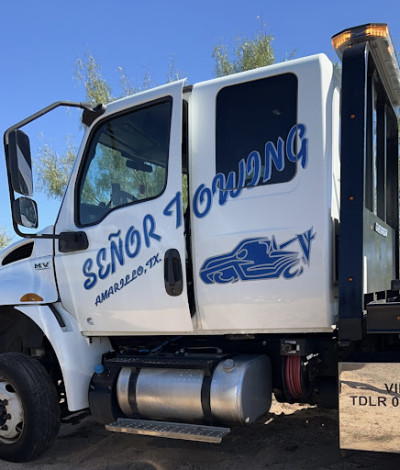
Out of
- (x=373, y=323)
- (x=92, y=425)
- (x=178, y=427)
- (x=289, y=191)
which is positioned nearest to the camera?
(x=373, y=323)

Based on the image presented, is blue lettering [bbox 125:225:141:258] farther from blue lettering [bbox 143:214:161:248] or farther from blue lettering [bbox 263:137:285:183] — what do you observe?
blue lettering [bbox 263:137:285:183]

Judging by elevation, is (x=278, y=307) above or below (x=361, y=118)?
below

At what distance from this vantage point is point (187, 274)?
3311 millimetres

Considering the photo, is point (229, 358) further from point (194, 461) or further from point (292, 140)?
point (292, 140)

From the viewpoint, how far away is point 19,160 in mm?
3295

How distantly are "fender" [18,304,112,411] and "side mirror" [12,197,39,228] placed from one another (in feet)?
2.30

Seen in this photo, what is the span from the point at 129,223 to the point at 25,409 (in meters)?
1.58

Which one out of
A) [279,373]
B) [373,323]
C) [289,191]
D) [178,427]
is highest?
[289,191]

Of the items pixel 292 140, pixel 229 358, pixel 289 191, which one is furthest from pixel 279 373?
pixel 292 140

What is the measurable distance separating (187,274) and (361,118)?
149cm

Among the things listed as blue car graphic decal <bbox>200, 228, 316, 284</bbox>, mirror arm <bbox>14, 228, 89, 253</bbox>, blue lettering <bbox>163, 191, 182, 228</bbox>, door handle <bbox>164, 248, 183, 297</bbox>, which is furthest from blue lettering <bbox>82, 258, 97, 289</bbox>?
blue car graphic decal <bbox>200, 228, 316, 284</bbox>

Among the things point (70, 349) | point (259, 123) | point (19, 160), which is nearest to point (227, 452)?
point (70, 349)

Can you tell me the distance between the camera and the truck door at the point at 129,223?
3.34 m

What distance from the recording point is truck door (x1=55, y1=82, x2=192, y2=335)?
3338 mm
